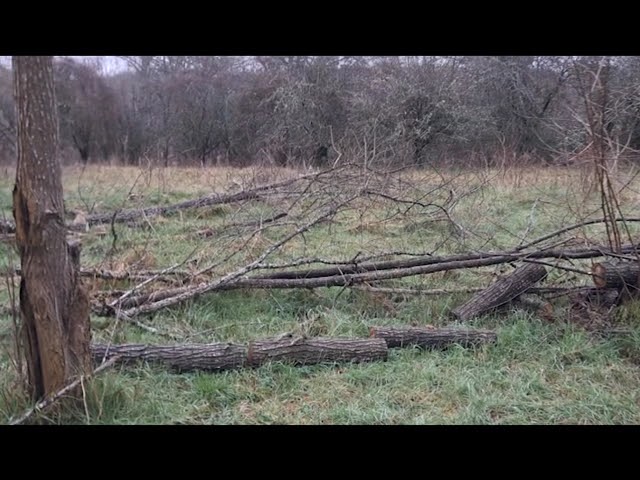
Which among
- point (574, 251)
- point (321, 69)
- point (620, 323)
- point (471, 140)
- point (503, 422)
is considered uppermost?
point (321, 69)

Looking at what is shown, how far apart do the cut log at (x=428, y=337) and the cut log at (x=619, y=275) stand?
1.27m

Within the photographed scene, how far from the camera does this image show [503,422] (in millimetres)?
3246

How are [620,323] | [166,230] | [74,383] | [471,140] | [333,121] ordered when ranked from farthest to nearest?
[333,121] < [471,140] < [166,230] < [620,323] < [74,383]

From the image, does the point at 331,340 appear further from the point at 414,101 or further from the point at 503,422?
the point at 414,101

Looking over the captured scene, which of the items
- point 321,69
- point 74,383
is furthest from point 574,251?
point 321,69

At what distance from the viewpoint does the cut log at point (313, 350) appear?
382 centimetres

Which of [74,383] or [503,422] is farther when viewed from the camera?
[503,422]

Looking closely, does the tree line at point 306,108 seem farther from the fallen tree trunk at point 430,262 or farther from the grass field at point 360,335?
the fallen tree trunk at point 430,262

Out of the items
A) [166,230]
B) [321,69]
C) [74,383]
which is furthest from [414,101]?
[74,383]

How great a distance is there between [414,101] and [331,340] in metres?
12.1

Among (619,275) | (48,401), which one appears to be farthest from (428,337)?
(48,401)

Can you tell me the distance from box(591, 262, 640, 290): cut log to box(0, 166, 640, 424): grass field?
0.26m

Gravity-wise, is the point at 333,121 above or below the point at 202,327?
above

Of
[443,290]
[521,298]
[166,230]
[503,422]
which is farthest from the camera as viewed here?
[166,230]
